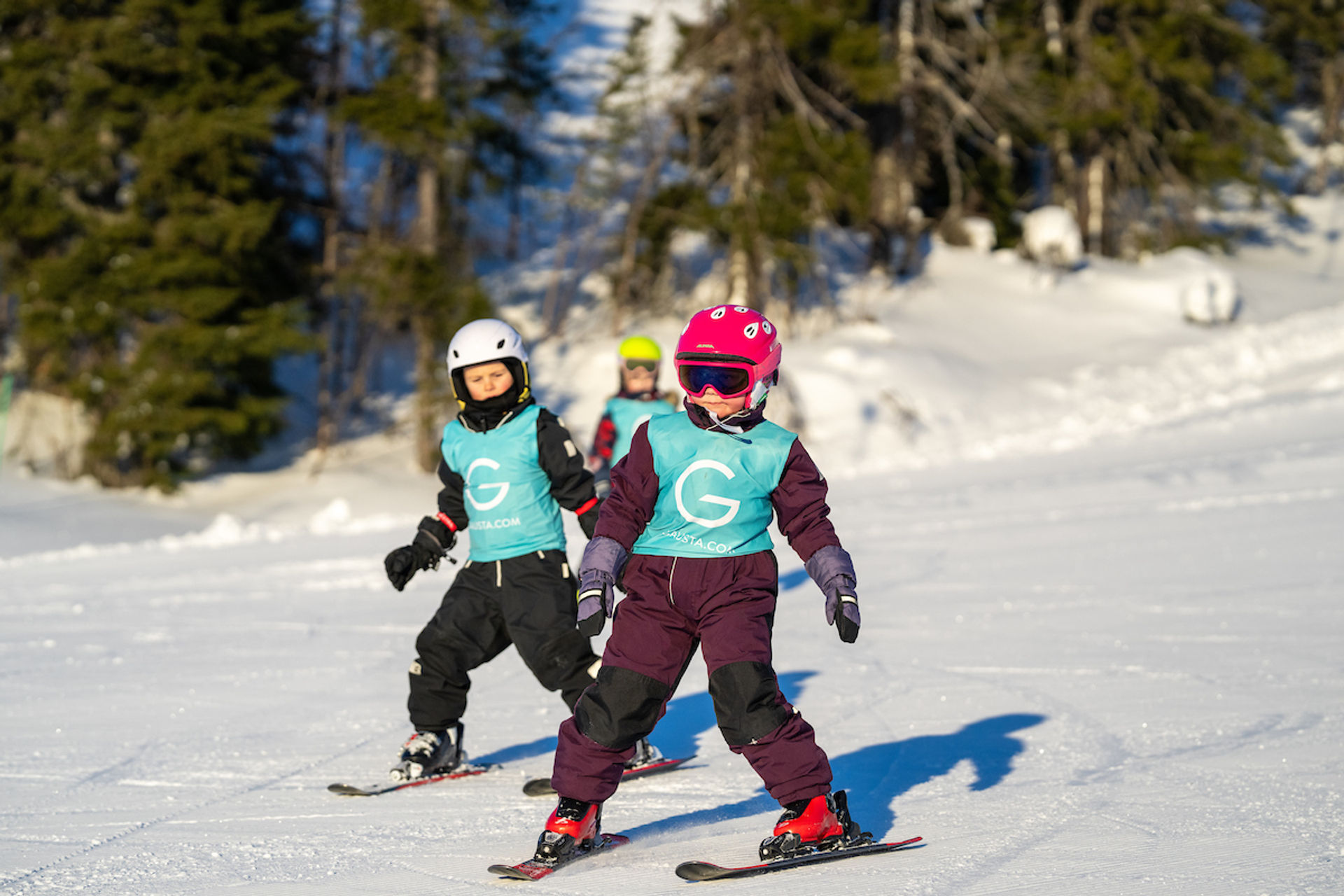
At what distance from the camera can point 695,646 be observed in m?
3.46

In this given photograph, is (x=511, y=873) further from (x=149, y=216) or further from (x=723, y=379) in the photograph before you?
(x=149, y=216)

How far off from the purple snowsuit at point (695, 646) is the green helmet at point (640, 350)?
4.11 meters

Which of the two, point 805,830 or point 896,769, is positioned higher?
point 805,830

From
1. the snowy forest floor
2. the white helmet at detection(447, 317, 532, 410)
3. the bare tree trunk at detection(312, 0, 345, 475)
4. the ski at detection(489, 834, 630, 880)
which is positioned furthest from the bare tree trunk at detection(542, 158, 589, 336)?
the ski at detection(489, 834, 630, 880)

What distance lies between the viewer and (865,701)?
17.8ft

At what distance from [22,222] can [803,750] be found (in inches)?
705

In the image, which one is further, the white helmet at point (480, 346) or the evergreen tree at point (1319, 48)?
the evergreen tree at point (1319, 48)

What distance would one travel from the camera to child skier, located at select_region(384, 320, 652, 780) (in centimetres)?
429

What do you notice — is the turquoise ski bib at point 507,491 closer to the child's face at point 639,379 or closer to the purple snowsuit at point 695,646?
the purple snowsuit at point 695,646

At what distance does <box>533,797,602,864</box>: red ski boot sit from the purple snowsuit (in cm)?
4

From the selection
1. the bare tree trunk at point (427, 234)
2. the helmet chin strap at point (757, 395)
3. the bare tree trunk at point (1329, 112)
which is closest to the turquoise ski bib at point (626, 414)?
the helmet chin strap at point (757, 395)

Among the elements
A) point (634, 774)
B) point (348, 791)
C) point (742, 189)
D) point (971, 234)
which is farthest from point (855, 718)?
point (971, 234)

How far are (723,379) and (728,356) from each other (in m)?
0.07

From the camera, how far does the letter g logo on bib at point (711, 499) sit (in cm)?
337
